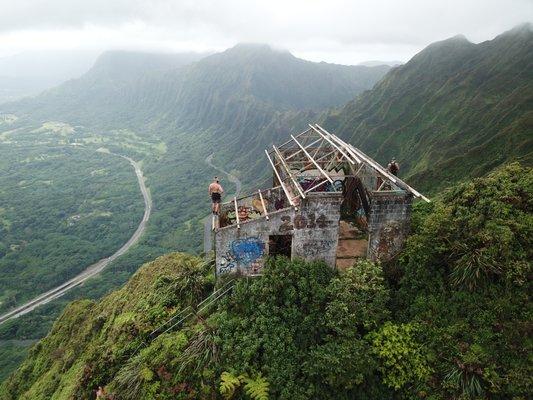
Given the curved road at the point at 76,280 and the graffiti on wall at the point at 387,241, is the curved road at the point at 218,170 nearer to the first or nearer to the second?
the curved road at the point at 76,280

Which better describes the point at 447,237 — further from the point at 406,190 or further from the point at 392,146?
the point at 392,146

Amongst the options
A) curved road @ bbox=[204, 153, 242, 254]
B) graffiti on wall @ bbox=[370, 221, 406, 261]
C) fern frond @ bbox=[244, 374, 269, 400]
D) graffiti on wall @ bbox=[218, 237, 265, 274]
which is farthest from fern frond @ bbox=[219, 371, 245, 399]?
curved road @ bbox=[204, 153, 242, 254]

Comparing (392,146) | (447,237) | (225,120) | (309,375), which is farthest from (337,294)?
(225,120)

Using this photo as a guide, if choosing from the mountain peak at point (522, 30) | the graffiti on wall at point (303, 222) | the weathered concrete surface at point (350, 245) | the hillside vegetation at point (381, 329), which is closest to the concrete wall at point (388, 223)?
the hillside vegetation at point (381, 329)

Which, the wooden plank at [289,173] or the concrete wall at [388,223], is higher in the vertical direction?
the wooden plank at [289,173]

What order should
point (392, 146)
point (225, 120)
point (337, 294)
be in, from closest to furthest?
point (337, 294) < point (392, 146) < point (225, 120)

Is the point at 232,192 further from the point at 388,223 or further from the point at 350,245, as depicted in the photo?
the point at 388,223
